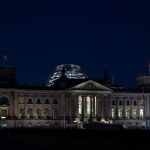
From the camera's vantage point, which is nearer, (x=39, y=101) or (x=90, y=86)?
(x=39, y=101)

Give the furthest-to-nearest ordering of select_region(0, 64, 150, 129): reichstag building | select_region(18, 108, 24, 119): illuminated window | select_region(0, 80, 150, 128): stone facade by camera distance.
Answer: 1. select_region(18, 108, 24, 119): illuminated window
2. select_region(0, 64, 150, 129): reichstag building
3. select_region(0, 80, 150, 128): stone facade

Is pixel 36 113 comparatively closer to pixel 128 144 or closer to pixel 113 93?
pixel 113 93

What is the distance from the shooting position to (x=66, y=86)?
183000 mm

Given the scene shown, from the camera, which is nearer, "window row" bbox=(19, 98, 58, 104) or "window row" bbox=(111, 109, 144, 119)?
"window row" bbox=(19, 98, 58, 104)

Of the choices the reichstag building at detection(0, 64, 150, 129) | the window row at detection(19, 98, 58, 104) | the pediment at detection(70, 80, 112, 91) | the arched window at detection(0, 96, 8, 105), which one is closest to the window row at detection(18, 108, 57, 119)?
the reichstag building at detection(0, 64, 150, 129)

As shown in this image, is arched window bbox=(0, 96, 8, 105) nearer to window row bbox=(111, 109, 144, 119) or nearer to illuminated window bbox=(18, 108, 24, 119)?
illuminated window bbox=(18, 108, 24, 119)

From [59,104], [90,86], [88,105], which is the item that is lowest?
[88,105]

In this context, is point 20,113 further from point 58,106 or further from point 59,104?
point 59,104

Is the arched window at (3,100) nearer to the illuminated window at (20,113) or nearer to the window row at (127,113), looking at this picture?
the illuminated window at (20,113)

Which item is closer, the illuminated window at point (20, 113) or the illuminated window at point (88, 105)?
the illuminated window at point (20, 113)

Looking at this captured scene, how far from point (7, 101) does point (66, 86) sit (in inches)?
841

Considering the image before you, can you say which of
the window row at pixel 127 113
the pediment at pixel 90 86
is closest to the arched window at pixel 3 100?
the pediment at pixel 90 86

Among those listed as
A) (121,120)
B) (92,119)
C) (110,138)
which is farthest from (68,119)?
(110,138)

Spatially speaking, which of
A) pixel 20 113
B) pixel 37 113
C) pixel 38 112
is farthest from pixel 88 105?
pixel 20 113
